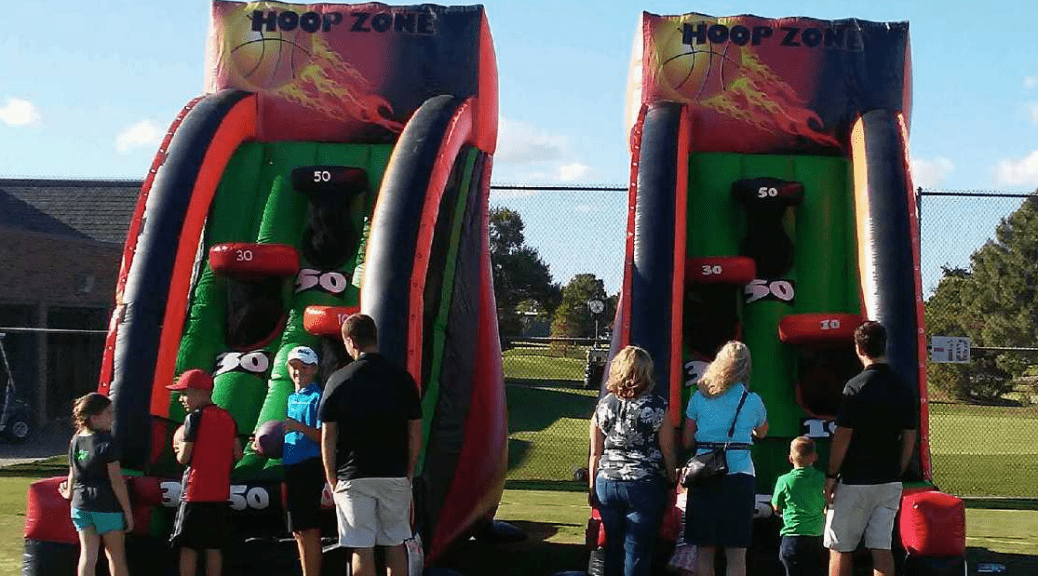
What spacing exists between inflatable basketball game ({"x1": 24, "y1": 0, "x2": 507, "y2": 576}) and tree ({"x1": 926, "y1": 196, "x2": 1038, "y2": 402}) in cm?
1839

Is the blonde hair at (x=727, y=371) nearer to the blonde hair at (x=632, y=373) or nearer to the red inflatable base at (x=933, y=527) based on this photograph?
the blonde hair at (x=632, y=373)

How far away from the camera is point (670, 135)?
7.55m

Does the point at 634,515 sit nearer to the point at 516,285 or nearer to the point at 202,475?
the point at 202,475

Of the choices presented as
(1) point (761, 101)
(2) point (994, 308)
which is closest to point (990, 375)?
(2) point (994, 308)

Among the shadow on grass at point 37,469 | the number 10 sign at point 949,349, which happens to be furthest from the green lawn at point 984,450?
the shadow on grass at point 37,469

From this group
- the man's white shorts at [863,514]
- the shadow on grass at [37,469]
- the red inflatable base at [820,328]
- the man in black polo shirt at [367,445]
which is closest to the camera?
the man in black polo shirt at [367,445]

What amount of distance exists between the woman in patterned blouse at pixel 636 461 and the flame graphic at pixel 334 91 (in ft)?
11.7

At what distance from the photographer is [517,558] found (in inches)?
315

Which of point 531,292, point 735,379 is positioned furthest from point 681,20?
point 531,292

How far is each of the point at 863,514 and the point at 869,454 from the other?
278 mm

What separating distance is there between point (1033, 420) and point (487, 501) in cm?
1880

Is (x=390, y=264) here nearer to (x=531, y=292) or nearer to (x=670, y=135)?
(x=670, y=135)

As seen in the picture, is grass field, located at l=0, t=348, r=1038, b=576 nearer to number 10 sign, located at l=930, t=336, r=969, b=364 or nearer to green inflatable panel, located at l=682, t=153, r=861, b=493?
number 10 sign, located at l=930, t=336, r=969, b=364

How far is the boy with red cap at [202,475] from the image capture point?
582cm
